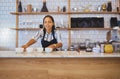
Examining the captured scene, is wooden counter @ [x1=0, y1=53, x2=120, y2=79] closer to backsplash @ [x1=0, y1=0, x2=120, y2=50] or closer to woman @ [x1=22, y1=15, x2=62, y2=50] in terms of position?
woman @ [x1=22, y1=15, x2=62, y2=50]

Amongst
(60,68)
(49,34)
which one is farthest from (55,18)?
(60,68)

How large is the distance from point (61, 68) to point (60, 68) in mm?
11

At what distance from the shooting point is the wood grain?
2119 mm

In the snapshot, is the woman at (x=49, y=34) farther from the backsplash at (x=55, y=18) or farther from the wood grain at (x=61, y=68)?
the backsplash at (x=55, y=18)

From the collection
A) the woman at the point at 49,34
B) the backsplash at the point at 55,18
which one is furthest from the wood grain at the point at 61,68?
the backsplash at the point at 55,18

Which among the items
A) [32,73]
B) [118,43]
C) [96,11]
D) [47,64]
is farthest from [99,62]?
[96,11]

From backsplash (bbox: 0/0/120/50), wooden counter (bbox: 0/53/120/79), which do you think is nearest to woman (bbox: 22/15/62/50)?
wooden counter (bbox: 0/53/120/79)

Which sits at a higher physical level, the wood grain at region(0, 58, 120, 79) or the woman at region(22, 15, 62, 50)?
the woman at region(22, 15, 62, 50)

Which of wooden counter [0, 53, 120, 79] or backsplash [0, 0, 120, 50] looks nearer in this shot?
wooden counter [0, 53, 120, 79]

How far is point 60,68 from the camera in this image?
2.13 meters

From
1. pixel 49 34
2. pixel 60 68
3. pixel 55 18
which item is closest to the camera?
pixel 60 68

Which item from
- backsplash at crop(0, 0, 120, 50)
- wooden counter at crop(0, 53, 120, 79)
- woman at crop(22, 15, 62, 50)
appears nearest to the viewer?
wooden counter at crop(0, 53, 120, 79)

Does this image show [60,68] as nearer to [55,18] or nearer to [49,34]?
[49,34]

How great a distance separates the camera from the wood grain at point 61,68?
2119 mm
